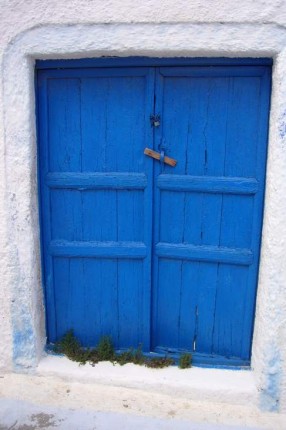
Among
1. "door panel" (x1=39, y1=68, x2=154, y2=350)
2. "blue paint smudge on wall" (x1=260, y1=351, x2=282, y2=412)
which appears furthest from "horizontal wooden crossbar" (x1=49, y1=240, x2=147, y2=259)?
"blue paint smudge on wall" (x1=260, y1=351, x2=282, y2=412)

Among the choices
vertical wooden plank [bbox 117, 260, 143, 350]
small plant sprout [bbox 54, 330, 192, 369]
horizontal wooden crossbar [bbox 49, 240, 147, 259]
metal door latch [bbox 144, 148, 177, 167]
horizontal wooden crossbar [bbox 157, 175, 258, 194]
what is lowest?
small plant sprout [bbox 54, 330, 192, 369]

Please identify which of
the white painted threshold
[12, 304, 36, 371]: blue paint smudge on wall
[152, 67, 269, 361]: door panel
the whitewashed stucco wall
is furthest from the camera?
[12, 304, 36, 371]: blue paint smudge on wall

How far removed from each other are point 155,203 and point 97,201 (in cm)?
36

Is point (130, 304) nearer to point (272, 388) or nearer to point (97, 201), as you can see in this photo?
point (97, 201)

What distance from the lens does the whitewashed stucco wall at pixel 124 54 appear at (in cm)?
221

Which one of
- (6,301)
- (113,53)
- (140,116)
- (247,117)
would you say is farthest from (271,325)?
(113,53)

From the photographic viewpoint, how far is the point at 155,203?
2.59m

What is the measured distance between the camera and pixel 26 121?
2441 millimetres

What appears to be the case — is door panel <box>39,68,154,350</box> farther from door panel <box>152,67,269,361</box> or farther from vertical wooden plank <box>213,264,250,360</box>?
vertical wooden plank <box>213,264,250,360</box>

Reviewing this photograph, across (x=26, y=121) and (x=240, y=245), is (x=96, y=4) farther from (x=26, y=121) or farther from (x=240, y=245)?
(x=240, y=245)

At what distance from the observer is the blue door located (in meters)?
2.46

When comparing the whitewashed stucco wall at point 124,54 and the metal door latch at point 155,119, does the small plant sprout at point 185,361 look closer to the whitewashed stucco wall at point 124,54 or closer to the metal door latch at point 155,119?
the whitewashed stucco wall at point 124,54

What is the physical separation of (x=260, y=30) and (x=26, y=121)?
4.41ft

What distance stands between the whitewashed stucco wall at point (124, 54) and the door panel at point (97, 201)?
0.14m
